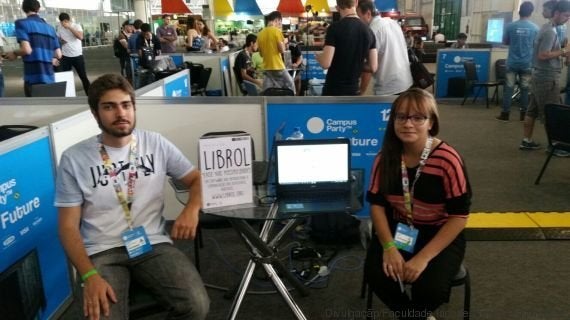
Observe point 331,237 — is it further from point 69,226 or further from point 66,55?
point 66,55

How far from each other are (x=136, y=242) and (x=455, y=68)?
7.40 meters

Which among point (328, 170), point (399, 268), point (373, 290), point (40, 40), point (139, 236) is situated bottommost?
point (373, 290)

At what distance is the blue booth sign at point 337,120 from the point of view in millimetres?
3021

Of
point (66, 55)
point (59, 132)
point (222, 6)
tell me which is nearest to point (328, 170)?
point (59, 132)

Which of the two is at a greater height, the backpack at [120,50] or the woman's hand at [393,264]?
the backpack at [120,50]

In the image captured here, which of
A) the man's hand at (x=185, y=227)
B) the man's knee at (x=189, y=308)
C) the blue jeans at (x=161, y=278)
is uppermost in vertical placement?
the man's hand at (x=185, y=227)

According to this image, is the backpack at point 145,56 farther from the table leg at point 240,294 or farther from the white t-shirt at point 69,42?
the table leg at point 240,294

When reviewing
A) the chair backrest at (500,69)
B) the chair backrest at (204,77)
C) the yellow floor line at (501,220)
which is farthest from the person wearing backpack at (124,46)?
the yellow floor line at (501,220)

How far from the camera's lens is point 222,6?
10828 millimetres

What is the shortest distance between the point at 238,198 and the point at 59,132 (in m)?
1.01

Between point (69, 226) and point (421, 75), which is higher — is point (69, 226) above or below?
below

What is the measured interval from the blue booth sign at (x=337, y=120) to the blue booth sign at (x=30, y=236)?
4.62 ft

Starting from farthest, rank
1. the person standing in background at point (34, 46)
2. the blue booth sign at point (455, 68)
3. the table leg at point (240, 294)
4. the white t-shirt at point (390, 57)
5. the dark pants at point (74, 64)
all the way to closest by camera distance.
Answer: the blue booth sign at point (455, 68) → the dark pants at point (74, 64) → the person standing in background at point (34, 46) → the white t-shirt at point (390, 57) → the table leg at point (240, 294)

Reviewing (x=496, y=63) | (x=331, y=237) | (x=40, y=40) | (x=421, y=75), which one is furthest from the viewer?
(x=496, y=63)
